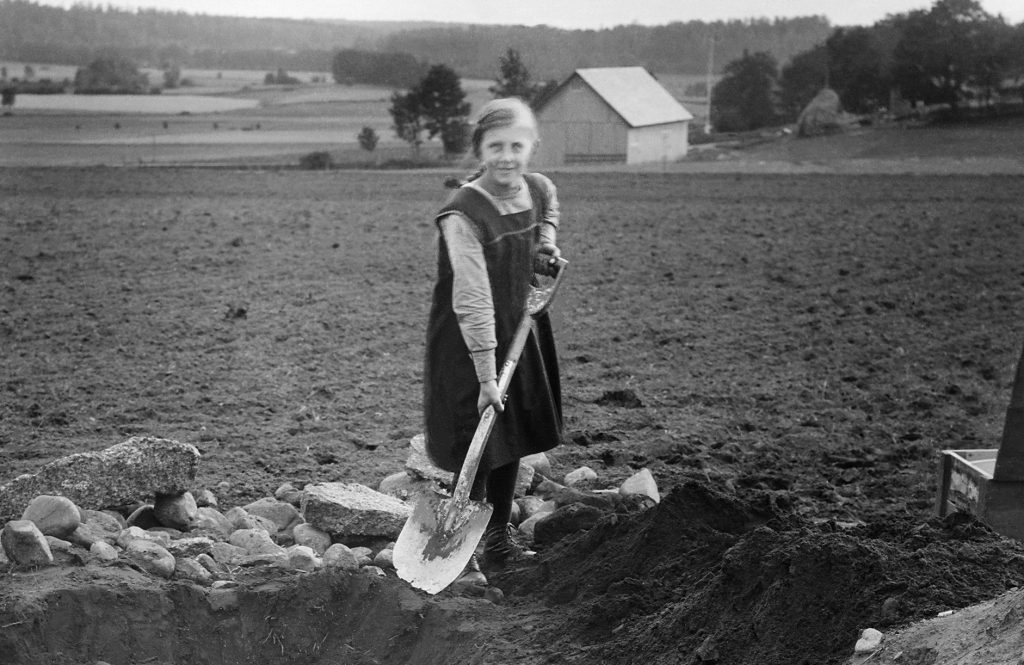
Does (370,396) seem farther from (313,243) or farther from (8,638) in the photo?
(313,243)

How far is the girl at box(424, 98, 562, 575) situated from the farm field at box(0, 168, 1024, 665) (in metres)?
0.44

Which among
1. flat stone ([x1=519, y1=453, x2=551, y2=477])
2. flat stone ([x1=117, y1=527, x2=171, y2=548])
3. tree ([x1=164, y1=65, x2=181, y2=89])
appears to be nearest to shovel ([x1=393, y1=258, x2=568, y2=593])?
flat stone ([x1=117, y1=527, x2=171, y2=548])

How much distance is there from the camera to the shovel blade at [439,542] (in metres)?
3.96

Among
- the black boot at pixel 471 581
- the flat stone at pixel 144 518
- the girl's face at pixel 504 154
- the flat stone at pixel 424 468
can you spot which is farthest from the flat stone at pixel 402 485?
the girl's face at pixel 504 154

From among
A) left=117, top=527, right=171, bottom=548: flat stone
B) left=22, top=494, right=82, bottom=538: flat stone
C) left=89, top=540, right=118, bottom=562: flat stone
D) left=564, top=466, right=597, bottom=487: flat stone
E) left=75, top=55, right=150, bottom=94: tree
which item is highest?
left=75, top=55, right=150, bottom=94: tree

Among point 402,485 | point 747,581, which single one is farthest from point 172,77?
point 747,581

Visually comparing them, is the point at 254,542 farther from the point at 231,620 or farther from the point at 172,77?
the point at 172,77

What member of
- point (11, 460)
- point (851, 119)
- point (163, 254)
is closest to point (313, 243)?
point (163, 254)

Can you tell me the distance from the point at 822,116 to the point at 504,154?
2145cm

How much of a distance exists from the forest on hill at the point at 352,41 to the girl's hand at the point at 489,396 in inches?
385

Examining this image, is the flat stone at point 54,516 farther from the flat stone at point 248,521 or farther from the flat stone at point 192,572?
the flat stone at point 248,521

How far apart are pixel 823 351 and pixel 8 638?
6402 millimetres

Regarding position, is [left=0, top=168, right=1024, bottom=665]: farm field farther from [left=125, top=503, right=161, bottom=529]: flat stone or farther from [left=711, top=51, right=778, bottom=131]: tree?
[left=711, top=51, right=778, bottom=131]: tree

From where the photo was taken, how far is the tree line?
1920cm
